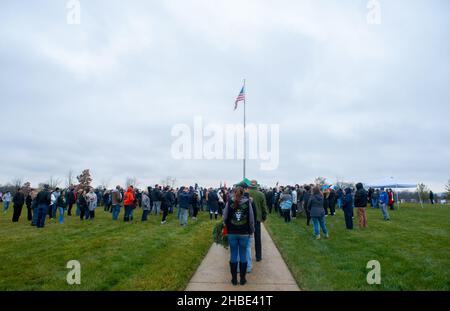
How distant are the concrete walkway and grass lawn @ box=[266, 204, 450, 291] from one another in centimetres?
27

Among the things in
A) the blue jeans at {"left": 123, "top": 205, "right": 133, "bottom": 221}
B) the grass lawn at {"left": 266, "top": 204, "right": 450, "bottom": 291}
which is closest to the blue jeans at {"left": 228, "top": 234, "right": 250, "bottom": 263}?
the grass lawn at {"left": 266, "top": 204, "right": 450, "bottom": 291}

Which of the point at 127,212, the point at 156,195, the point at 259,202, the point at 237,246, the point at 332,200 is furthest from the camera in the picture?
the point at 332,200

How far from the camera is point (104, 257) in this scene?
7.45 metres

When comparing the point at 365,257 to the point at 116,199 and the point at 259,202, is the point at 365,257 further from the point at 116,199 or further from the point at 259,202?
the point at 116,199

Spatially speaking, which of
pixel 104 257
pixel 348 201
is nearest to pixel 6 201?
pixel 104 257

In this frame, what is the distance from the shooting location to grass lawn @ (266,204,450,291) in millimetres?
5520

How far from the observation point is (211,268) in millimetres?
6535

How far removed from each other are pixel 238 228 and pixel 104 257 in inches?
166

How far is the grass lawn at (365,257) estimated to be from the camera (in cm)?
552

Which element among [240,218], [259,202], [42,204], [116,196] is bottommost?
[42,204]

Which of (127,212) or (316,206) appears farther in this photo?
(127,212)
